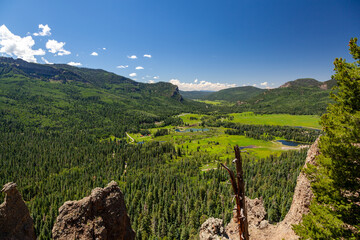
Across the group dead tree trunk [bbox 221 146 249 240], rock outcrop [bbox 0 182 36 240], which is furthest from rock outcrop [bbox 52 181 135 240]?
dead tree trunk [bbox 221 146 249 240]

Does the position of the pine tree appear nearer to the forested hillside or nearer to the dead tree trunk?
the dead tree trunk

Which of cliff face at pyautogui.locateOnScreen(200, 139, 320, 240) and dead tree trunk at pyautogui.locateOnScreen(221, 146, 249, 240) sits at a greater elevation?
dead tree trunk at pyautogui.locateOnScreen(221, 146, 249, 240)

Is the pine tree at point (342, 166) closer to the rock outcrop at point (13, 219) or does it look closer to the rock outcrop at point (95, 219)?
the rock outcrop at point (95, 219)

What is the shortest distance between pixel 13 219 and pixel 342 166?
3516cm

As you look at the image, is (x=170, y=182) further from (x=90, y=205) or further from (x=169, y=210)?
(x=90, y=205)

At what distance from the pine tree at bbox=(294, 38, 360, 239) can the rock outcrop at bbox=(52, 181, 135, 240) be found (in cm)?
2204

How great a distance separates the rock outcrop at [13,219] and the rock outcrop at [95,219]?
15.3 feet

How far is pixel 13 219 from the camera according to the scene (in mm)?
22125

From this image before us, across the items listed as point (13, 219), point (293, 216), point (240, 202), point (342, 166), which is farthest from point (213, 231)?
point (13, 219)

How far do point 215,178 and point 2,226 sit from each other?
106011 mm

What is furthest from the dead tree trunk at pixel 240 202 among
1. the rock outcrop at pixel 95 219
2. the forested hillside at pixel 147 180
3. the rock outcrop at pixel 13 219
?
the forested hillside at pixel 147 180

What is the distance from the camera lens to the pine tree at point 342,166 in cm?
1145

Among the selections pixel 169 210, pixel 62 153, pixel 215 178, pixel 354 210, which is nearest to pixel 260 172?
pixel 215 178

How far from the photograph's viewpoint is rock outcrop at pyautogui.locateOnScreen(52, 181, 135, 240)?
70.3 ft
